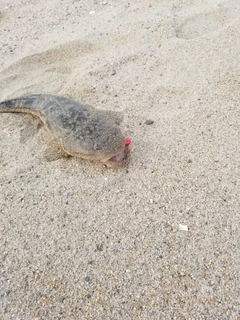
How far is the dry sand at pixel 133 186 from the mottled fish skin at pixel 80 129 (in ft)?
0.55

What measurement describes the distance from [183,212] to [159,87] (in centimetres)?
165

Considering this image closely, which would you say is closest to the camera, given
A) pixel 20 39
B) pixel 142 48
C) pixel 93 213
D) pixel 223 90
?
pixel 93 213

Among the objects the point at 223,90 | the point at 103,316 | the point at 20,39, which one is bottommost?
the point at 223,90

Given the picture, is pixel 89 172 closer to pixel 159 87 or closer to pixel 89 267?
pixel 89 267

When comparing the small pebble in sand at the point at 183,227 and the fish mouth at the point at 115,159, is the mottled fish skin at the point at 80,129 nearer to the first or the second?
the fish mouth at the point at 115,159

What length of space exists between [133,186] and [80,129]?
26.1 inches

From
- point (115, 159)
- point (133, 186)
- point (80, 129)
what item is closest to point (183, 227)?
point (133, 186)

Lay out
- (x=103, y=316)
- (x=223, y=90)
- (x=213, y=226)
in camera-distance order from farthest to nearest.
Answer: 1. (x=223, y=90)
2. (x=213, y=226)
3. (x=103, y=316)

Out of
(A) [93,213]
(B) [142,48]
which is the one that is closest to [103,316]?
(A) [93,213]

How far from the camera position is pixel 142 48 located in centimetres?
416

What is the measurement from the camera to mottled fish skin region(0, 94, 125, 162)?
263 centimetres

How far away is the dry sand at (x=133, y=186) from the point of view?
6.64ft

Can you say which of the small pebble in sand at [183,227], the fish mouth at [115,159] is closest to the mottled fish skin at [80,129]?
the fish mouth at [115,159]

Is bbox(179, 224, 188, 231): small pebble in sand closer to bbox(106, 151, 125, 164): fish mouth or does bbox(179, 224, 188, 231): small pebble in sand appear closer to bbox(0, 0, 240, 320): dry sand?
bbox(0, 0, 240, 320): dry sand
